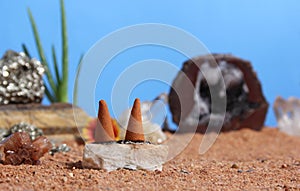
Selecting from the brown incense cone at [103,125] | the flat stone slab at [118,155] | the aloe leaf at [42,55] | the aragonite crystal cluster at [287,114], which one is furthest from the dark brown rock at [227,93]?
the flat stone slab at [118,155]

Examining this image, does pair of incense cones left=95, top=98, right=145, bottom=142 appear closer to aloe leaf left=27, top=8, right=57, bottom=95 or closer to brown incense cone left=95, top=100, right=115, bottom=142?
brown incense cone left=95, top=100, right=115, bottom=142

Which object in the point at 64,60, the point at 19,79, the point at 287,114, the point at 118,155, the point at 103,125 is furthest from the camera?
the point at 287,114

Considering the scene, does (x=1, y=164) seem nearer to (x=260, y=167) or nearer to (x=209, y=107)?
(x=260, y=167)

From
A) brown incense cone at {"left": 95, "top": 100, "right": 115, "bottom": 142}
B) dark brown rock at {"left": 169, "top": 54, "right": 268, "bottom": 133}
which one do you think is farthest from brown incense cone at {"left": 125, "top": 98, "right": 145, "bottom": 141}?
dark brown rock at {"left": 169, "top": 54, "right": 268, "bottom": 133}

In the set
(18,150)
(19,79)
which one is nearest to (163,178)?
(18,150)

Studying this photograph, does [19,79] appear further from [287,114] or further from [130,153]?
[287,114]

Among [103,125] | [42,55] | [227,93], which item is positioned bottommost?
[103,125]

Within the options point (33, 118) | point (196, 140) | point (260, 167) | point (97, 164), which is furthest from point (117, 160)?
point (196, 140)
